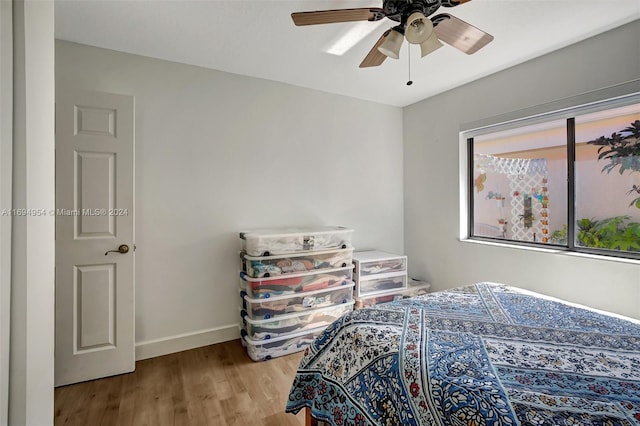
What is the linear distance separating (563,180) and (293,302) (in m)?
2.44

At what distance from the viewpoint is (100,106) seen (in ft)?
6.70

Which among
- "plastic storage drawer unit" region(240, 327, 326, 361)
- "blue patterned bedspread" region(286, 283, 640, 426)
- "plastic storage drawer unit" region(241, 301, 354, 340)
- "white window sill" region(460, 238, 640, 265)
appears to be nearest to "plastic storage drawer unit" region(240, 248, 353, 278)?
"plastic storage drawer unit" region(241, 301, 354, 340)

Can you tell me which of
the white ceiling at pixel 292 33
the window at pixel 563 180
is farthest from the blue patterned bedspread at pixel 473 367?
the white ceiling at pixel 292 33

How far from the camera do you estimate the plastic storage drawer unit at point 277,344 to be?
2.30m

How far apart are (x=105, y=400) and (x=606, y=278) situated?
345 cm

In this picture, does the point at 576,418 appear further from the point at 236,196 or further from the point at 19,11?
the point at 236,196

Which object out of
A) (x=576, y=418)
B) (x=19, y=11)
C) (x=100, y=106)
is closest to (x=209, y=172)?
(x=100, y=106)

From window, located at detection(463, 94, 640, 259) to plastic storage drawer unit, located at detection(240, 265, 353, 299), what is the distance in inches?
60.2

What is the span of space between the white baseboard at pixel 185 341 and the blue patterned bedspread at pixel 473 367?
1.40 metres

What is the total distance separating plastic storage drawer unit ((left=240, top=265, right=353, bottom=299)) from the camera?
2338 mm

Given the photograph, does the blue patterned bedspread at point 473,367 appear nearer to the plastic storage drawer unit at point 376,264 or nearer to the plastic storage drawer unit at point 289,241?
the plastic storage drawer unit at point 289,241

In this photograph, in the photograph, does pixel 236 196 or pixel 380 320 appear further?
pixel 236 196

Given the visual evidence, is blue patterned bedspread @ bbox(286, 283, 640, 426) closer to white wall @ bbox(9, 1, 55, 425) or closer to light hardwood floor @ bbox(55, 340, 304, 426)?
light hardwood floor @ bbox(55, 340, 304, 426)

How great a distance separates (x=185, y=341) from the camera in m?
2.47
